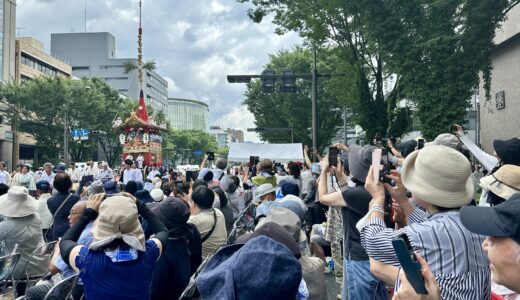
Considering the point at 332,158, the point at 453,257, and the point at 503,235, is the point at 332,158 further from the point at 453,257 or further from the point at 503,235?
the point at 503,235

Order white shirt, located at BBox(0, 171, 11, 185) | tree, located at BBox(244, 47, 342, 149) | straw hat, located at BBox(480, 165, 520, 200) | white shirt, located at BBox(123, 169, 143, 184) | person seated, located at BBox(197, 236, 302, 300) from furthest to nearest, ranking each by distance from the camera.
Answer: tree, located at BBox(244, 47, 342, 149), white shirt, located at BBox(0, 171, 11, 185), white shirt, located at BBox(123, 169, 143, 184), straw hat, located at BBox(480, 165, 520, 200), person seated, located at BBox(197, 236, 302, 300)

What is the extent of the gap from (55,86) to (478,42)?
99.8ft

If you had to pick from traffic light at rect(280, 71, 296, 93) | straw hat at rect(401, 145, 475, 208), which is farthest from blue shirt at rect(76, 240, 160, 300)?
traffic light at rect(280, 71, 296, 93)

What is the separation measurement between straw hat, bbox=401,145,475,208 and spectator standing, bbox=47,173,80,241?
4.60 metres

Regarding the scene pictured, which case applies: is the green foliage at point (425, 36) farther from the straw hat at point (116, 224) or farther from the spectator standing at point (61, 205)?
the straw hat at point (116, 224)

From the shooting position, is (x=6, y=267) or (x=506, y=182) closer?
(x=506, y=182)

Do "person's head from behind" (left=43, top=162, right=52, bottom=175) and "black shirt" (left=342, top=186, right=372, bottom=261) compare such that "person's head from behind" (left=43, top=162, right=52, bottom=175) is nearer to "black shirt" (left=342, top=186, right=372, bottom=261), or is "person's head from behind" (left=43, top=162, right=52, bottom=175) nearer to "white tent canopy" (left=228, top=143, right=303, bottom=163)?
"white tent canopy" (left=228, top=143, right=303, bottom=163)

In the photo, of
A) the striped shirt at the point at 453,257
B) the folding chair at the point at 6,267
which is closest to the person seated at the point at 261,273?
the striped shirt at the point at 453,257

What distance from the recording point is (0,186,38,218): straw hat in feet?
16.2

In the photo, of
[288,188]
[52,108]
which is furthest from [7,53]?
[288,188]

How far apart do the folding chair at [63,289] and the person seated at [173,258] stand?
723mm

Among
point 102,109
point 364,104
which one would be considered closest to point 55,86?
point 102,109

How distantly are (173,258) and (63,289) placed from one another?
0.98 metres

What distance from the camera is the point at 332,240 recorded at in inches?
193
